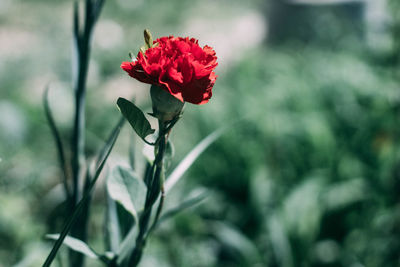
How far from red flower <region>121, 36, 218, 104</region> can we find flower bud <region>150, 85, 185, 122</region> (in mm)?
12

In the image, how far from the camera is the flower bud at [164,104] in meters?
0.41

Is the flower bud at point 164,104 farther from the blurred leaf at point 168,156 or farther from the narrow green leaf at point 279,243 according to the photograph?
the narrow green leaf at point 279,243

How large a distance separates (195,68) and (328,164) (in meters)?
1.18

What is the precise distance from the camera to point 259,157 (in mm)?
1511

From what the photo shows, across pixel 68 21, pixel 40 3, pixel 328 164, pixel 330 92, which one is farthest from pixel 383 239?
pixel 40 3

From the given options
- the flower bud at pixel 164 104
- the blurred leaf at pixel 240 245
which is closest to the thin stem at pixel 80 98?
the flower bud at pixel 164 104

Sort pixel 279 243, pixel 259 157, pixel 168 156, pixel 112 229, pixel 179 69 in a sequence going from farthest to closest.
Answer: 1. pixel 259 157
2. pixel 279 243
3. pixel 112 229
4. pixel 168 156
5. pixel 179 69

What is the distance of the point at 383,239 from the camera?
Result: 1.18m

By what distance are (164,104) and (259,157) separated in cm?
114

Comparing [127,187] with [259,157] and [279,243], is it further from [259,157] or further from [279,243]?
[259,157]

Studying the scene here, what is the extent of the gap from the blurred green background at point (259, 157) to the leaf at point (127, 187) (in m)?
0.25

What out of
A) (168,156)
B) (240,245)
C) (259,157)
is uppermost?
(168,156)

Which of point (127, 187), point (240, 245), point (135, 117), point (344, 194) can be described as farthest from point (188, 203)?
point (344, 194)

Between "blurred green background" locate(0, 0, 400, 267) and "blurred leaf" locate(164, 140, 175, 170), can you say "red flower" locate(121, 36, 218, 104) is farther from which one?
"blurred green background" locate(0, 0, 400, 267)
